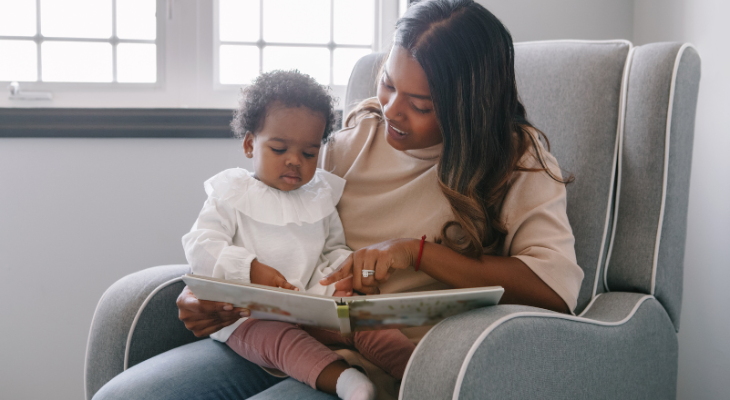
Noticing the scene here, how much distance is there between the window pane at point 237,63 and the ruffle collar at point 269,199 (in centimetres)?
89

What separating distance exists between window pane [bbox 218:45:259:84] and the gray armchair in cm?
95

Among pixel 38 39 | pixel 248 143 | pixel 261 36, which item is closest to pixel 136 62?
pixel 38 39

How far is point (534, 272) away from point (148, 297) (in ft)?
Answer: 2.45

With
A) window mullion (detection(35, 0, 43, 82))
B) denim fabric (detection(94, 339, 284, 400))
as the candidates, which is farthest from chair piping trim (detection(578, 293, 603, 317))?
window mullion (detection(35, 0, 43, 82))

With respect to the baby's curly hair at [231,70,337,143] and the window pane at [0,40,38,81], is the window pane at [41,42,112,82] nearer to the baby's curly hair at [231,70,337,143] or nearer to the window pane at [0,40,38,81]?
the window pane at [0,40,38,81]

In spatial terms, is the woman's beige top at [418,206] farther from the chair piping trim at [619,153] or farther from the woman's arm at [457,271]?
the chair piping trim at [619,153]

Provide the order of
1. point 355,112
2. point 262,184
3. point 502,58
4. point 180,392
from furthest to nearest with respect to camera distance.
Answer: point 355,112
point 262,184
point 502,58
point 180,392

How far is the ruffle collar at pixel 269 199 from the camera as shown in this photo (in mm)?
1104

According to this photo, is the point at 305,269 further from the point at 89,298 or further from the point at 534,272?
the point at 89,298

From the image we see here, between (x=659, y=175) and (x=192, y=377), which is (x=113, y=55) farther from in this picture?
(x=659, y=175)

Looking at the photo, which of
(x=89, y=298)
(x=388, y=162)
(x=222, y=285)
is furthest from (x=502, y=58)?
(x=89, y=298)

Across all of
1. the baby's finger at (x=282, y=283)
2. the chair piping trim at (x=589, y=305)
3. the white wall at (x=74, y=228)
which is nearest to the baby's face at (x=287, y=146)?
the baby's finger at (x=282, y=283)

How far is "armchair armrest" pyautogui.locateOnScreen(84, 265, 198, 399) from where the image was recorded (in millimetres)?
1070

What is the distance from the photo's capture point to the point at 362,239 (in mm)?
1208
